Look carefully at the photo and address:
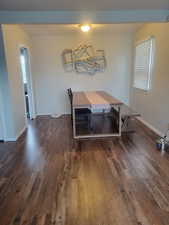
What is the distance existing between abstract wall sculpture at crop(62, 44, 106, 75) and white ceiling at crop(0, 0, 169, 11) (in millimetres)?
2366

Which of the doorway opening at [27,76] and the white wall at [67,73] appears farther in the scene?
the white wall at [67,73]

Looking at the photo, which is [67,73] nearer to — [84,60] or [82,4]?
[84,60]

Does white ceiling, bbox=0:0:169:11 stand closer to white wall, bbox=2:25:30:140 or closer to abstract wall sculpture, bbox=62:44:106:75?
white wall, bbox=2:25:30:140

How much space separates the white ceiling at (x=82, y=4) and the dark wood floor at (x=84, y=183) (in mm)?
2399

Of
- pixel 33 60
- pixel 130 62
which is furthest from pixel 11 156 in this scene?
pixel 130 62

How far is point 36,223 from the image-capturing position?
5.04 feet

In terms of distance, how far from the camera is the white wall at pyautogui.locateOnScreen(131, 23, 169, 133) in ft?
10.7

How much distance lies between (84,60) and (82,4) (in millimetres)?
2577

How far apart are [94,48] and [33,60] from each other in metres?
1.92

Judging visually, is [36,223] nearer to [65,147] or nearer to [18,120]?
[65,147]

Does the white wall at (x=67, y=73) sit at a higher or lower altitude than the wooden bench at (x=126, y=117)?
higher

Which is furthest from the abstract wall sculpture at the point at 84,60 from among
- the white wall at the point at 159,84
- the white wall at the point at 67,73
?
the white wall at the point at 159,84

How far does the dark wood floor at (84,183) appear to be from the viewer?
5.29 ft

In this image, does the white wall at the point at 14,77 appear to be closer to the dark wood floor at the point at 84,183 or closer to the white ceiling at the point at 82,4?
the dark wood floor at the point at 84,183
